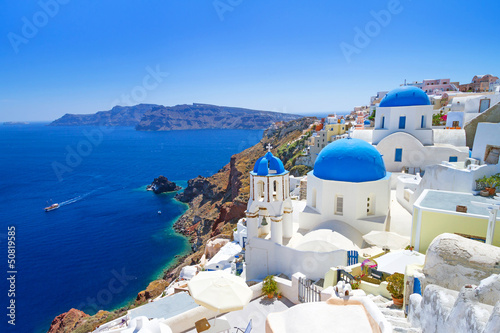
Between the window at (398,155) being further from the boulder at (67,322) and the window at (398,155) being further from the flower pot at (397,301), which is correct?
the boulder at (67,322)

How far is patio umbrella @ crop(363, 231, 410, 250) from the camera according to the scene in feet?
42.2

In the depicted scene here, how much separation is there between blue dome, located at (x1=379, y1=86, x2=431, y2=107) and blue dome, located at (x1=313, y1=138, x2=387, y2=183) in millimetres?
11306

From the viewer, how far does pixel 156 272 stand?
36.8m

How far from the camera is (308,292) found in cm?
936

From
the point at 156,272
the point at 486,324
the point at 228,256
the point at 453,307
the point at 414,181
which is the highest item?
the point at 486,324

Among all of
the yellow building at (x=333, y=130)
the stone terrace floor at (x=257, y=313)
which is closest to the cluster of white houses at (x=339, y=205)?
the stone terrace floor at (x=257, y=313)

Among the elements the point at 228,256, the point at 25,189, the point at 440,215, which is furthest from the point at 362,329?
the point at 25,189

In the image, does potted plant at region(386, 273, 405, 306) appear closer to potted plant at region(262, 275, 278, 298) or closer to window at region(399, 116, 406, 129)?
potted plant at region(262, 275, 278, 298)

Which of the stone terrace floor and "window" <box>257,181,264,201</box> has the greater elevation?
"window" <box>257,181,264,201</box>

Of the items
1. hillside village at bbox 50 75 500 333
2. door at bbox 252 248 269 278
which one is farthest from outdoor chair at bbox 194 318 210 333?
door at bbox 252 248 269 278

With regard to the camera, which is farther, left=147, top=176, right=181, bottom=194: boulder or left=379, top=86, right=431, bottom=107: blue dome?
left=147, top=176, right=181, bottom=194: boulder

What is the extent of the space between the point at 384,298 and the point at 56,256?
4556cm

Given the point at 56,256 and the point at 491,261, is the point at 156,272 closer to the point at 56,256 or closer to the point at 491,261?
the point at 56,256

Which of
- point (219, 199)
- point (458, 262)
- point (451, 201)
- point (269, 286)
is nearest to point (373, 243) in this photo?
point (451, 201)
